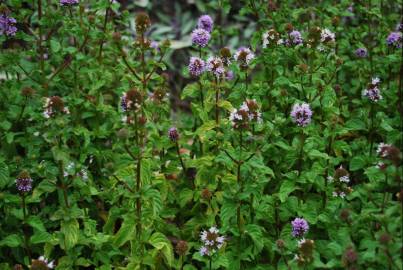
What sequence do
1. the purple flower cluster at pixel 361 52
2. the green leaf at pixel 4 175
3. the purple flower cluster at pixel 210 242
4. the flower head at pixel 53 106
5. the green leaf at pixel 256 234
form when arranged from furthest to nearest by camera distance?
the purple flower cluster at pixel 361 52 → the green leaf at pixel 4 175 → the green leaf at pixel 256 234 → the purple flower cluster at pixel 210 242 → the flower head at pixel 53 106

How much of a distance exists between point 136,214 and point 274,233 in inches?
23.5

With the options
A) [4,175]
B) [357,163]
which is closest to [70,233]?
[4,175]

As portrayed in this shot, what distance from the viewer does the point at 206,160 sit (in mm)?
2432

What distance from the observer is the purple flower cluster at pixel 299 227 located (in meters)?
2.16

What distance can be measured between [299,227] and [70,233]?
2.83 feet

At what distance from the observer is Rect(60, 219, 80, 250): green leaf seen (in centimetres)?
219

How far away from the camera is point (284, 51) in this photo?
2680 mm

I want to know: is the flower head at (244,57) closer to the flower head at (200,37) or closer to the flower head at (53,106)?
the flower head at (200,37)

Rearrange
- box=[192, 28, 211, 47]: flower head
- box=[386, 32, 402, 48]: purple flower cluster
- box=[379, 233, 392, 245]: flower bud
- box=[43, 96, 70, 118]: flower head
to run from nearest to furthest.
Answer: box=[379, 233, 392, 245]: flower bud → box=[43, 96, 70, 118]: flower head → box=[192, 28, 211, 47]: flower head → box=[386, 32, 402, 48]: purple flower cluster

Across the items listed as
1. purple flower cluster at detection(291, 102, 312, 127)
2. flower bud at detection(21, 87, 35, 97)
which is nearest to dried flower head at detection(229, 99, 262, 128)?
purple flower cluster at detection(291, 102, 312, 127)

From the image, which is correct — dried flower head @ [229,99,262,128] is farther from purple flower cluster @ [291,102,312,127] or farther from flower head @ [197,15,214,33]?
flower head @ [197,15,214,33]

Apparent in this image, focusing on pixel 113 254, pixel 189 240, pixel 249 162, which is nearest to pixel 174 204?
pixel 189 240

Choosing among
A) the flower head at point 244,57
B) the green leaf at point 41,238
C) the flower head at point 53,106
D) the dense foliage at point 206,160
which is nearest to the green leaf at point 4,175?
the dense foliage at point 206,160

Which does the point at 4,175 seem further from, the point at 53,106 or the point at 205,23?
the point at 205,23
